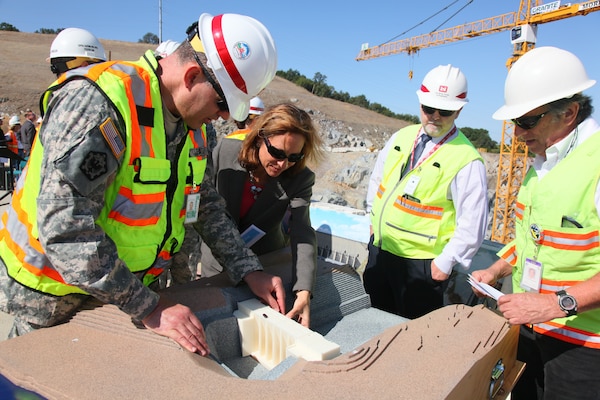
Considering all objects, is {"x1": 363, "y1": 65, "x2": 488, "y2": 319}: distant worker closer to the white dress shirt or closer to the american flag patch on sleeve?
the white dress shirt

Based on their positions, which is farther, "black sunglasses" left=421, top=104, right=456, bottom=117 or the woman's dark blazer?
"black sunglasses" left=421, top=104, right=456, bottom=117

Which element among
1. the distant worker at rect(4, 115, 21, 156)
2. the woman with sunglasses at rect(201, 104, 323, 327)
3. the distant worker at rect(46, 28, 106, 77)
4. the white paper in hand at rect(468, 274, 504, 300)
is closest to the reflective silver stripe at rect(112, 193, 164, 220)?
the woman with sunglasses at rect(201, 104, 323, 327)

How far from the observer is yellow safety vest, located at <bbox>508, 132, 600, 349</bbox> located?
1704mm

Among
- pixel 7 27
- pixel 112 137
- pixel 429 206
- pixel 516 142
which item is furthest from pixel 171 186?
pixel 7 27

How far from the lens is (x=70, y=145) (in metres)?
1.17

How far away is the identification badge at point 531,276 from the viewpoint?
1889mm

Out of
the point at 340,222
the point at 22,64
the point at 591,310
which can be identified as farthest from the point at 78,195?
the point at 22,64

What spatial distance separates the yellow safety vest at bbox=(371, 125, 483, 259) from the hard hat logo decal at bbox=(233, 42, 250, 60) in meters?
1.80

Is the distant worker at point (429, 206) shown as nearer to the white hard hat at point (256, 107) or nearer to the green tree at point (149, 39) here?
the white hard hat at point (256, 107)

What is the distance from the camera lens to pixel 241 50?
1.41 m

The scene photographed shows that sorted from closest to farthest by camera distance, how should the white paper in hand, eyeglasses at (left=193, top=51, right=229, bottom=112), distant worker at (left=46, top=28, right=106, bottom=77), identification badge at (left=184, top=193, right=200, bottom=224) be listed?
eyeglasses at (left=193, top=51, right=229, bottom=112) < identification badge at (left=184, top=193, right=200, bottom=224) < the white paper in hand < distant worker at (left=46, top=28, right=106, bottom=77)

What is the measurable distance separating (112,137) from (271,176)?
3.91 feet

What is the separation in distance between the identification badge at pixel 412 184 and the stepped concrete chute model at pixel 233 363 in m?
1.27

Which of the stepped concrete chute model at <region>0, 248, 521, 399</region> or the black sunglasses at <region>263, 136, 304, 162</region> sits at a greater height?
the black sunglasses at <region>263, 136, 304, 162</region>
